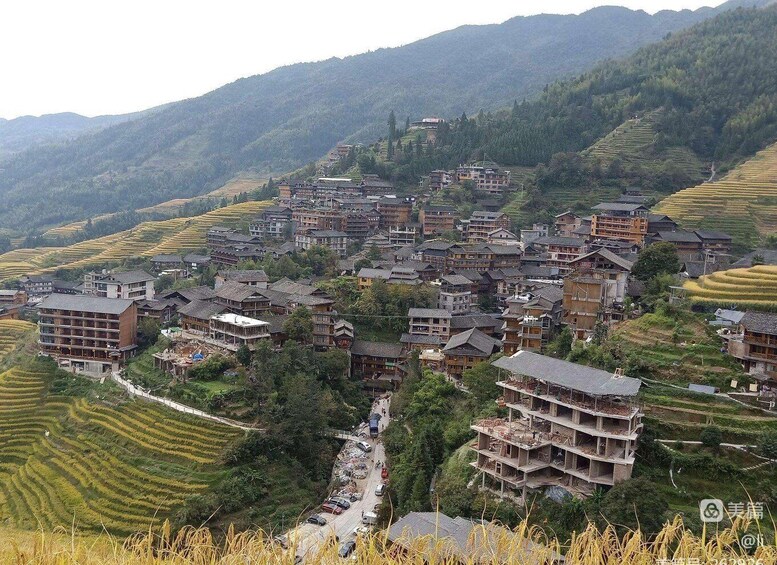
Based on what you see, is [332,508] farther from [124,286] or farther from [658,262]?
[124,286]

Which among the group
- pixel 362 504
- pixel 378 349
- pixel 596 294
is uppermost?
pixel 596 294

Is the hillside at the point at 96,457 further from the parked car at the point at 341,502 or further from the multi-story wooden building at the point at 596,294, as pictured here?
the multi-story wooden building at the point at 596,294

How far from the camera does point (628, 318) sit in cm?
2711

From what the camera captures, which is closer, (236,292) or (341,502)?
(341,502)

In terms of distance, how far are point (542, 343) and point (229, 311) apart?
1519 cm

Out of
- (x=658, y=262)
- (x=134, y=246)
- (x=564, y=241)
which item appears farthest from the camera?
(x=134, y=246)

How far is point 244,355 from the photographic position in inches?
1176

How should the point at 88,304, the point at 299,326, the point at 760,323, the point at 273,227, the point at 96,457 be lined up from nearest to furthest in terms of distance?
1. the point at 760,323
2. the point at 96,457
3. the point at 299,326
4. the point at 88,304
5. the point at 273,227

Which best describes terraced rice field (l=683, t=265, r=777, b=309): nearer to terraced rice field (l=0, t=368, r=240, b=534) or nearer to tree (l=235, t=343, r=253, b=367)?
tree (l=235, t=343, r=253, b=367)

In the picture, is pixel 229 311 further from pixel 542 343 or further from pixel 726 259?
pixel 726 259

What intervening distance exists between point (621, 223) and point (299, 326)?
22.4 metres

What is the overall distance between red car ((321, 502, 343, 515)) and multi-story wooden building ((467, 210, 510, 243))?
92.2ft

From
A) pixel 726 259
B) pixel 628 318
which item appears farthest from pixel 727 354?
pixel 726 259

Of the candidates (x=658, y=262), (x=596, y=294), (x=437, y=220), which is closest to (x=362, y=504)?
(x=596, y=294)
